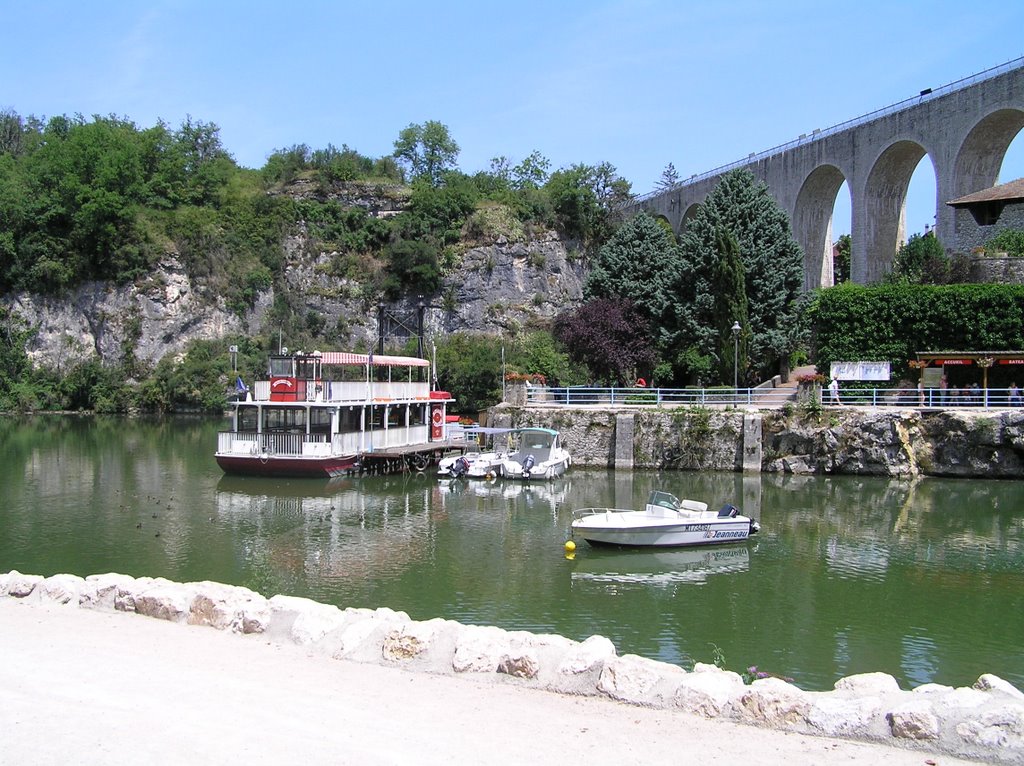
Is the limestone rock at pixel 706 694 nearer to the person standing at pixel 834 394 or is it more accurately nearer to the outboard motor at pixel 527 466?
the outboard motor at pixel 527 466

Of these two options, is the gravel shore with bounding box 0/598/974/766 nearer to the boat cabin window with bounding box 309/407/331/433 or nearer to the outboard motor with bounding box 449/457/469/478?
the outboard motor with bounding box 449/457/469/478

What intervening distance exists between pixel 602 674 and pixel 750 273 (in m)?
36.6

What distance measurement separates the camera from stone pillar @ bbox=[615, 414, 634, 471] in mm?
35656

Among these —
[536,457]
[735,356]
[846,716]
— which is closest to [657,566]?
[846,716]

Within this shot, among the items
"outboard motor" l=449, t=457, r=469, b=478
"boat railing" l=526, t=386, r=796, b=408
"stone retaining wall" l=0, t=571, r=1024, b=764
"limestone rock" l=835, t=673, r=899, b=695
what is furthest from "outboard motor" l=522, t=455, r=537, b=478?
"limestone rock" l=835, t=673, r=899, b=695

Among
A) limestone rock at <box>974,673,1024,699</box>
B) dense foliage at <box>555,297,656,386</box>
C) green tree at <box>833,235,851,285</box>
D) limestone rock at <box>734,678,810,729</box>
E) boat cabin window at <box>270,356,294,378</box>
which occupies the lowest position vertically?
limestone rock at <box>734,678,810,729</box>

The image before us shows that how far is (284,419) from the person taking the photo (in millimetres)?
32906

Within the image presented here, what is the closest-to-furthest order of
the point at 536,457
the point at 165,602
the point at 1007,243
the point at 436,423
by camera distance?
the point at 165,602, the point at 536,457, the point at 436,423, the point at 1007,243

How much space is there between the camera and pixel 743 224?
1726 inches

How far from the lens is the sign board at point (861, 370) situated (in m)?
37.6

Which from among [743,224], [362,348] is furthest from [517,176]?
[743,224]

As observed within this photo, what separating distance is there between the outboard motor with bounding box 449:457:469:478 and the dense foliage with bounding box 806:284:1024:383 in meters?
17.4

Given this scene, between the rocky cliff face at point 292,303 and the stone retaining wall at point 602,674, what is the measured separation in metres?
57.2

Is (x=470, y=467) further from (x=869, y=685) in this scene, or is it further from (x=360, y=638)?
(x=869, y=685)
